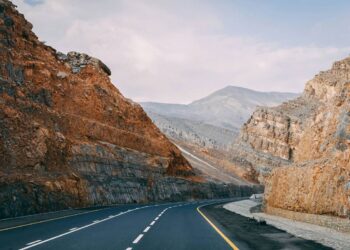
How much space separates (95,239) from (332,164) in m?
13.6

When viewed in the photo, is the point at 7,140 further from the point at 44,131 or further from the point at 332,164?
the point at 332,164

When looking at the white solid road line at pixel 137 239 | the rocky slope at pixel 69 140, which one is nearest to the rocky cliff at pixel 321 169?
the white solid road line at pixel 137 239

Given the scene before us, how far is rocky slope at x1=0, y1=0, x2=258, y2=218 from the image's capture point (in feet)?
120

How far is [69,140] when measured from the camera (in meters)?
52.5

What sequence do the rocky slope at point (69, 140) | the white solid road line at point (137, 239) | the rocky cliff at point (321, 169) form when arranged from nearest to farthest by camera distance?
the white solid road line at point (137, 239), the rocky cliff at point (321, 169), the rocky slope at point (69, 140)

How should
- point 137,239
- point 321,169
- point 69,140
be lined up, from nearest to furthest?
point 137,239, point 321,169, point 69,140

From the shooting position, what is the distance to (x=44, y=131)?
44469 mm

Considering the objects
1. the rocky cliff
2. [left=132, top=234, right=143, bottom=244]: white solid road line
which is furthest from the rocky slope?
the rocky cliff

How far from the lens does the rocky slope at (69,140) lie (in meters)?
36.6

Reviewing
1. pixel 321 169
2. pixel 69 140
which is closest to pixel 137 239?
pixel 321 169

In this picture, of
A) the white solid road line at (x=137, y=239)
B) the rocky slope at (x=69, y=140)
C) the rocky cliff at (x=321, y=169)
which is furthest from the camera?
the rocky slope at (x=69, y=140)

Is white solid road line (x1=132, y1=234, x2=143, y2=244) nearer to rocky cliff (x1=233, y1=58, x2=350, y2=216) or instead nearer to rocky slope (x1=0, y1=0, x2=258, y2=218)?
rocky cliff (x1=233, y1=58, x2=350, y2=216)

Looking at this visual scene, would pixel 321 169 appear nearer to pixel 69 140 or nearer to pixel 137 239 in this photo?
pixel 137 239

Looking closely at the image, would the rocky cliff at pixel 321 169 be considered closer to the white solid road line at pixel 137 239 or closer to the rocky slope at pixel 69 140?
the white solid road line at pixel 137 239
